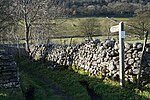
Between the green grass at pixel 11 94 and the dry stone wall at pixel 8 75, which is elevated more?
the dry stone wall at pixel 8 75

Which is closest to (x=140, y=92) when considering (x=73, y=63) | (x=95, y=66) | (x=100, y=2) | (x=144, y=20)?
(x=95, y=66)

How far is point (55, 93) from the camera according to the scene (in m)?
17.0

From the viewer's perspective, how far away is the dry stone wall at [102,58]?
51.9ft

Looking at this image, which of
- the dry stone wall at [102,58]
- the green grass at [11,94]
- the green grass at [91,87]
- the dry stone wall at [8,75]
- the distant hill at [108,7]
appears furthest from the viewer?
the distant hill at [108,7]

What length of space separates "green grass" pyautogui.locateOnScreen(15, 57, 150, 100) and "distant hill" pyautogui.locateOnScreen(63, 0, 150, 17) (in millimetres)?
78753

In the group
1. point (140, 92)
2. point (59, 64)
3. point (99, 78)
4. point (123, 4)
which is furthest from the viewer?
point (123, 4)

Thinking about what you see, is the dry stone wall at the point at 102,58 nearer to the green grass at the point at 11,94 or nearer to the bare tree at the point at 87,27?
the green grass at the point at 11,94

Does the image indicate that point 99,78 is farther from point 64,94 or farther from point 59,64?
point 59,64

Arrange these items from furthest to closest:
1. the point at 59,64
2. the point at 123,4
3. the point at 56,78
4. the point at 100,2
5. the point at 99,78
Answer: the point at 100,2 → the point at 123,4 → the point at 59,64 → the point at 56,78 → the point at 99,78

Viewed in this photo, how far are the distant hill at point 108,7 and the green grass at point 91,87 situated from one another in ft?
258

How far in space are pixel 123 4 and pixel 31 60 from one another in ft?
275

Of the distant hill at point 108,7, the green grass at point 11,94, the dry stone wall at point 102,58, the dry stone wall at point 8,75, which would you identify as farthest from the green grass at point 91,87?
the distant hill at point 108,7

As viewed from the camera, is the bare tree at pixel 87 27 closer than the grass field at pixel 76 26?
Yes

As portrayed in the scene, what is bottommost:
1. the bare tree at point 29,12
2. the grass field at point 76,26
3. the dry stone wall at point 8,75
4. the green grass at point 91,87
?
the grass field at point 76,26
